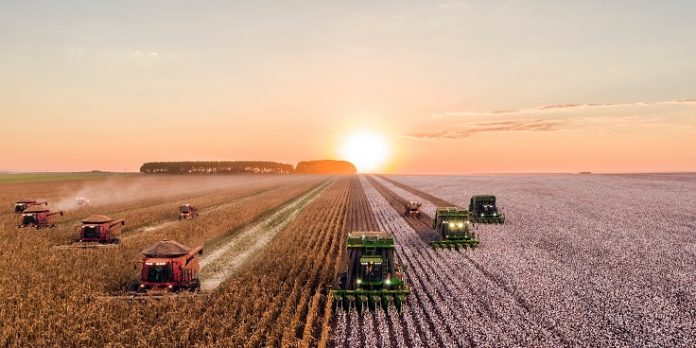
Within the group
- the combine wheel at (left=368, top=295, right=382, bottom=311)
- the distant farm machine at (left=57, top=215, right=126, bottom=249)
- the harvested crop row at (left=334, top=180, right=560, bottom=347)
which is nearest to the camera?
the harvested crop row at (left=334, top=180, right=560, bottom=347)

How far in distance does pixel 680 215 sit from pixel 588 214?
28.1 feet

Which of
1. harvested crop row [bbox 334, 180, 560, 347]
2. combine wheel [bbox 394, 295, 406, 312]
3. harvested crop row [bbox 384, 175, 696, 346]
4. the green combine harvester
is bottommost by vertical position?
harvested crop row [bbox 384, 175, 696, 346]

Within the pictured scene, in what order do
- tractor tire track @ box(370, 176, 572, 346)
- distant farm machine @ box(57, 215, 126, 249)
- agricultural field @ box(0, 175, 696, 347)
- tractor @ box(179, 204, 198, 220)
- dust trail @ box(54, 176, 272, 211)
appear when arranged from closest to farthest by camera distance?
agricultural field @ box(0, 175, 696, 347) → tractor tire track @ box(370, 176, 572, 346) → distant farm machine @ box(57, 215, 126, 249) → tractor @ box(179, 204, 198, 220) → dust trail @ box(54, 176, 272, 211)

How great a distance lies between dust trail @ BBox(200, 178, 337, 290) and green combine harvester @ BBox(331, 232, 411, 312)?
5.98 metres

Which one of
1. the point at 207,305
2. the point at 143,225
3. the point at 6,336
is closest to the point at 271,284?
the point at 207,305

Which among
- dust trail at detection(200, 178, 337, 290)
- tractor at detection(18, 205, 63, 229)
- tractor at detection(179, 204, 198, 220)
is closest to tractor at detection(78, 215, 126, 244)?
dust trail at detection(200, 178, 337, 290)

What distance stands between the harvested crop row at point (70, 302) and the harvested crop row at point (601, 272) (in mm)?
12590

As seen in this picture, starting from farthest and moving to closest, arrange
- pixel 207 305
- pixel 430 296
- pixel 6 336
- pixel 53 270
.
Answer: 1. pixel 53 270
2. pixel 430 296
3. pixel 207 305
4. pixel 6 336

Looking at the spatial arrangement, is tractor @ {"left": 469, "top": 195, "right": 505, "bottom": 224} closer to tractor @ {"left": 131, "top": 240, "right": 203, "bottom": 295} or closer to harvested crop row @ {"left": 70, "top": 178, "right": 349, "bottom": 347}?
harvested crop row @ {"left": 70, "top": 178, "right": 349, "bottom": 347}

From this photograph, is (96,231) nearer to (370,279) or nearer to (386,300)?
(370,279)

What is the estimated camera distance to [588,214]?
45.2 m

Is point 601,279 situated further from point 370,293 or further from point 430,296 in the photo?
point 370,293

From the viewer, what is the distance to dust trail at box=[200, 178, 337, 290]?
2025 centimetres

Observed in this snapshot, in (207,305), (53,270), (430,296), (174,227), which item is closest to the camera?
(207,305)
